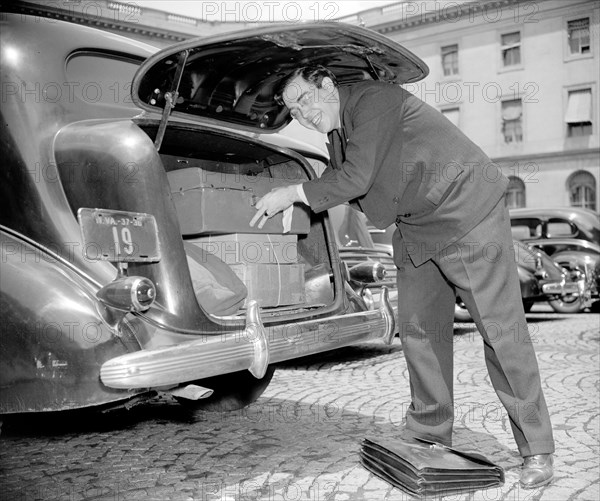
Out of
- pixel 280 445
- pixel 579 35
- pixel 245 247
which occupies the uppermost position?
pixel 579 35

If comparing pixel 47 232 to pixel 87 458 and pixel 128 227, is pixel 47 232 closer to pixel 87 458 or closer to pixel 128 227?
pixel 128 227

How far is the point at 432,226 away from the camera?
2990mm

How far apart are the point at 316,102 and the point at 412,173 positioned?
60 centimetres

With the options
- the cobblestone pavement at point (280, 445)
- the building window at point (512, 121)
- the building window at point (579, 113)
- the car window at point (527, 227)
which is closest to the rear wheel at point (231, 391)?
the cobblestone pavement at point (280, 445)

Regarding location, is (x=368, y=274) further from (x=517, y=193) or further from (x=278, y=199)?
(x=517, y=193)

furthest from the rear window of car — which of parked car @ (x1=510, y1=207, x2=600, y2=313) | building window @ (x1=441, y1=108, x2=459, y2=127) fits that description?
building window @ (x1=441, y1=108, x2=459, y2=127)

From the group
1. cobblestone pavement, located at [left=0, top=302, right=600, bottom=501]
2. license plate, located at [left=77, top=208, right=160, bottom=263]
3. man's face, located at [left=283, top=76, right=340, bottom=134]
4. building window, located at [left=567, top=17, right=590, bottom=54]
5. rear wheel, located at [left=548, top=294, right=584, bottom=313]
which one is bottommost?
rear wheel, located at [left=548, top=294, right=584, bottom=313]

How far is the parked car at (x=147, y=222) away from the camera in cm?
268

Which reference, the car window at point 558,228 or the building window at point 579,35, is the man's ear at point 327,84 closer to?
the car window at point 558,228

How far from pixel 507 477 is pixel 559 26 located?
33.7 m

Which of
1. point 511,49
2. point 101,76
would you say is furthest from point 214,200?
point 511,49

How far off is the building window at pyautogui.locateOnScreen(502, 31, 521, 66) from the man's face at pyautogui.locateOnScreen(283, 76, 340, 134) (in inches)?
1314

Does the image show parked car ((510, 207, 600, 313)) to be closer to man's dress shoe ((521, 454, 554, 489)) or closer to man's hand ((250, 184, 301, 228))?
man's dress shoe ((521, 454, 554, 489))

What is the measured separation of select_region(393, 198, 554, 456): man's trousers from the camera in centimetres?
284
